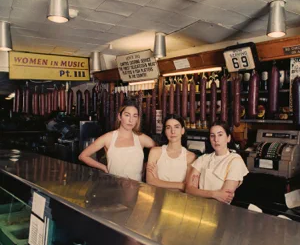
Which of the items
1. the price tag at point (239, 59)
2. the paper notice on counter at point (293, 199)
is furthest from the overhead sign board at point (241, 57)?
the paper notice on counter at point (293, 199)

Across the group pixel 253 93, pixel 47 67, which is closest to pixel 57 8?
pixel 253 93

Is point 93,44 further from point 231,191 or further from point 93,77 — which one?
point 231,191

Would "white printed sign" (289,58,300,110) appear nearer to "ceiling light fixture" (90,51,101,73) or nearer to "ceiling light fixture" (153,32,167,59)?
"ceiling light fixture" (153,32,167,59)

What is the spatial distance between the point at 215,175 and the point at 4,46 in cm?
393

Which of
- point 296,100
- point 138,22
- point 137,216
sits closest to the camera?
point 137,216

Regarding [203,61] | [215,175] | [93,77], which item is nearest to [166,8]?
[203,61]

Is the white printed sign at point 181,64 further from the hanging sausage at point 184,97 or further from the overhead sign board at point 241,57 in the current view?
the overhead sign board at point 241,57

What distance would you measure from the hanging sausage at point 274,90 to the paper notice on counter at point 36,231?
3.02 meters

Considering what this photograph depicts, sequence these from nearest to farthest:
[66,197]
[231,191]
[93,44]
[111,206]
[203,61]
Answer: [111,206], [66,197], [231,191], [203,61], [93,44]

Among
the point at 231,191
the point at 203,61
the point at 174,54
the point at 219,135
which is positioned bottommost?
the point at 231,191

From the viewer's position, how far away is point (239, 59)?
4.30 metres

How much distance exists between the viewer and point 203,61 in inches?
198

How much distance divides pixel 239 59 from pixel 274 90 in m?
0.78

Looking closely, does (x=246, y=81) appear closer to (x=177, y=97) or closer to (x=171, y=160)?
(x=177, y=97)
